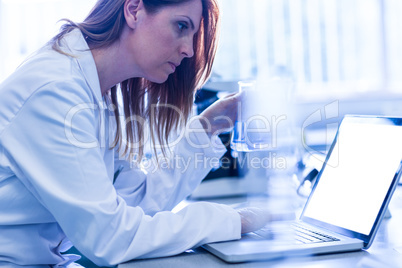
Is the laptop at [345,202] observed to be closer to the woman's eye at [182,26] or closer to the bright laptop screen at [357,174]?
the bright laptop screen at [357,174]

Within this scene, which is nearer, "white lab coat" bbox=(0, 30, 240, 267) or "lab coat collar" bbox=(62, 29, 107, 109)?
"white lab coat" bbox=(0, 30, 240, 267)

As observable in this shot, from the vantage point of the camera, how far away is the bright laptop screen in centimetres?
93

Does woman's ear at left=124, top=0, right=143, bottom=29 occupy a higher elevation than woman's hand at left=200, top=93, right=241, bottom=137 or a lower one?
higher

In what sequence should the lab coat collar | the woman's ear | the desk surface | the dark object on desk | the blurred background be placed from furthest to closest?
the blurred background < the dark object on desk < the woman's ear < the lab coat collar < the desk surface

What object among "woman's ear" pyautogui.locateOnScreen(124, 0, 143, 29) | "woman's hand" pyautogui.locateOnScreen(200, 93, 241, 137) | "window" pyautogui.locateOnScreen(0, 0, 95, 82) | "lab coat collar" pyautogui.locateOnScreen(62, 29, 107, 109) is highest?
"window" pyautogui.locateOnScreen(0, 0, 95, 82)

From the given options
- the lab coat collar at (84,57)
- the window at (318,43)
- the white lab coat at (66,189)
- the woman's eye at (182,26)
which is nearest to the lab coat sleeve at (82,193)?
the white lab coat at (66,189)

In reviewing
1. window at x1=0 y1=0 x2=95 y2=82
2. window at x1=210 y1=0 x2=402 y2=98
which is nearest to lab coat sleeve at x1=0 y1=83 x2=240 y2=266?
window at x1=0 y1=0 x2=95 y2=82

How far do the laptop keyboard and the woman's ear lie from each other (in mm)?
603

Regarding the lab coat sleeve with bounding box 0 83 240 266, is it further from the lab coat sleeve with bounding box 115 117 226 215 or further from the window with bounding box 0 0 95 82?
the window with bounding box 0 0 95 82

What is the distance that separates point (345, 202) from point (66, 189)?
1.97 feet

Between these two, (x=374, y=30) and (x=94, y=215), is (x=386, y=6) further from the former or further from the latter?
(x=94, y=215)

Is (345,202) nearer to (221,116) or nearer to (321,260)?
(321,260)

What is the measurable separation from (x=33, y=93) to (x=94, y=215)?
28 centimetres

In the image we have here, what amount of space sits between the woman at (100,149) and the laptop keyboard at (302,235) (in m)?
0.03
